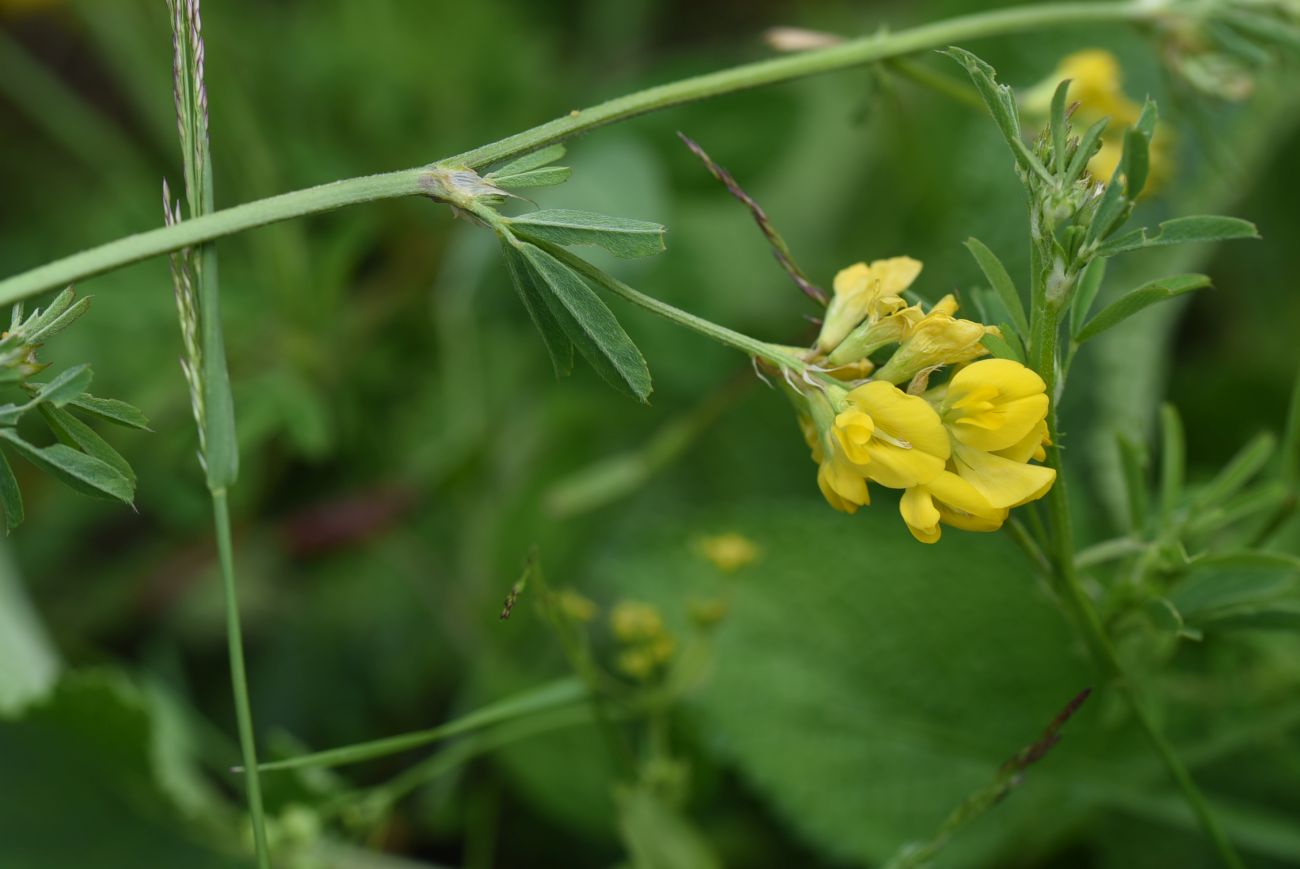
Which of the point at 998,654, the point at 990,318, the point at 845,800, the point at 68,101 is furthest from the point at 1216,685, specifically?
the point at 68,101

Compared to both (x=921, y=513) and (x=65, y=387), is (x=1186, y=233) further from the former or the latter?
(x=65, y=387)

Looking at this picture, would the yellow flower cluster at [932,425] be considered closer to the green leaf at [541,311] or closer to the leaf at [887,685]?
the green leaf at [541,311]

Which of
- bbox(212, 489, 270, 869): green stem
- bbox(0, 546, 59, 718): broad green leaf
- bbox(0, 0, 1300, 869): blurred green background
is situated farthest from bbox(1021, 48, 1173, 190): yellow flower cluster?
bbox(0, 546, 59, 718): broad green leaf

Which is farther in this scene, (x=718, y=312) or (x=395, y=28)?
(x=395, y=28)

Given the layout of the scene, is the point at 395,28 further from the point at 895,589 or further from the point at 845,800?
the point at 845,800

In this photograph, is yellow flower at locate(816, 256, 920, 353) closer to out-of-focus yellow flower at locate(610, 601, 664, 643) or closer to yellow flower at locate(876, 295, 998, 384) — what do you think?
yellow flower at locate(876, 295, 998, 384)
